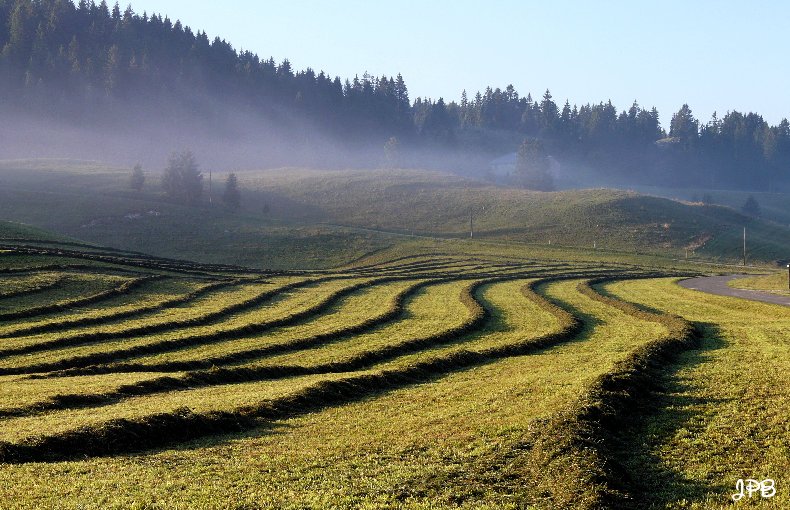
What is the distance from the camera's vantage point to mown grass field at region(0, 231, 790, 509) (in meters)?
19.3

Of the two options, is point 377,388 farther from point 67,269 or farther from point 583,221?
point 583,221

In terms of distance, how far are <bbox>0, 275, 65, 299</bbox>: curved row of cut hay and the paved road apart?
2504 inches

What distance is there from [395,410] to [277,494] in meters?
11.2

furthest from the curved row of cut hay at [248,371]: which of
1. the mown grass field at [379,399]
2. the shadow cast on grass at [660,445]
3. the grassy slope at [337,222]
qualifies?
the grassy slope at [337,222]

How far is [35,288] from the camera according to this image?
60.9 meters

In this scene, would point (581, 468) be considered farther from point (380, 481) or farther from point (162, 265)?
point (162, 265)

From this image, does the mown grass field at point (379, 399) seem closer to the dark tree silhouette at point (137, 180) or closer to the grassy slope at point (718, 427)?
the grassy slope at point (718, 427)

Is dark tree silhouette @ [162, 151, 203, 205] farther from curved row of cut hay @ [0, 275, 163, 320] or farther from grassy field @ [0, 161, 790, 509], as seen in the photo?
curved row of cut hay @ [0, 275, 163, 320]

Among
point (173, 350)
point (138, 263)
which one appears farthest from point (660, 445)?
point (138, 263)

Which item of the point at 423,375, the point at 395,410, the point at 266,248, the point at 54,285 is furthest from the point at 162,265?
the point at 395,410

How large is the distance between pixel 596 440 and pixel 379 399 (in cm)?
1133

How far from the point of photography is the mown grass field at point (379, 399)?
19.3 m

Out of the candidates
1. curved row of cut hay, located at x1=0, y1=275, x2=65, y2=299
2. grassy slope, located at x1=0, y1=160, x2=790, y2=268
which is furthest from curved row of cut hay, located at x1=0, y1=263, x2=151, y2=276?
grassy slope, located at x1=0, y1=160, x2=790, y2=268

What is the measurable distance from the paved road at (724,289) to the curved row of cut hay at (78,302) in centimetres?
5804
